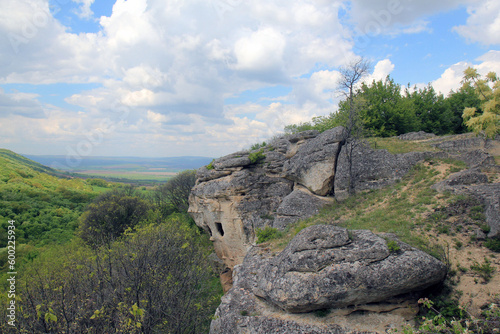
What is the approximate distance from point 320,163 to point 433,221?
9976 mm

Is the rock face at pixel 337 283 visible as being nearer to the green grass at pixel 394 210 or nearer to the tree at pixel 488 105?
the green grass at pixel 394 210

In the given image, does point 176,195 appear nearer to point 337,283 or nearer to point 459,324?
point 337,283

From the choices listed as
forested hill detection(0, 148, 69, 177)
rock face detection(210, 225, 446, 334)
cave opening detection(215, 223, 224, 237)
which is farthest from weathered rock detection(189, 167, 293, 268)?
forested hill detection(0, 148, 69, 177)

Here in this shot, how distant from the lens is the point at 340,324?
379 inches

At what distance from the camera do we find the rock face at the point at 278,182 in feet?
68.3

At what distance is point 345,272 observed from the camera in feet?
32.3

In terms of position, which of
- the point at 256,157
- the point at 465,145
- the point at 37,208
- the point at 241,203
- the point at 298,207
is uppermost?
the point at 465,145

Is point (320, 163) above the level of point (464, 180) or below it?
above

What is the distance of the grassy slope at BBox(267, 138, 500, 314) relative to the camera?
31.7ft

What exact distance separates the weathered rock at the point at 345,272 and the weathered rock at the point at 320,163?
10707 millimetres

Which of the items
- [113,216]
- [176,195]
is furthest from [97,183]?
[113,216]

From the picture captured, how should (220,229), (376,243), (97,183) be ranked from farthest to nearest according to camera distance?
(97,183) → (220,229) → (376,243)

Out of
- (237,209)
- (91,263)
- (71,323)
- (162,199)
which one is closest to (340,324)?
(71,323)

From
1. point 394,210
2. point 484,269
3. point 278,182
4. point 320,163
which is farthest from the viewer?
point 278,182
